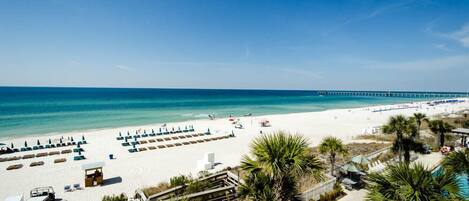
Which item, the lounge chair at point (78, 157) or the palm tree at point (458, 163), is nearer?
the palm tree at point (458, 163)

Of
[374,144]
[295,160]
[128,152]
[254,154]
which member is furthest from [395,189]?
[128,152]

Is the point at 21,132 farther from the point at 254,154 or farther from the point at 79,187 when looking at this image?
the point at 254,154

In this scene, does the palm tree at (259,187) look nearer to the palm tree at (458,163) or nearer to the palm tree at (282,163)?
the palm tree at (282,163)

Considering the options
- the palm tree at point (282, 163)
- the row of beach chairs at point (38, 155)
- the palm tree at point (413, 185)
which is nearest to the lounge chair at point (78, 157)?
the row of beach chairs at point (38, 155)

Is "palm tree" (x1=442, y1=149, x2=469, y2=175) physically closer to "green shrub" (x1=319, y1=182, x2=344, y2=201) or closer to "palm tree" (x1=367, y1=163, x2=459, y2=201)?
"palm tree" (x1=367, y1=163, x2=459, y2=201)

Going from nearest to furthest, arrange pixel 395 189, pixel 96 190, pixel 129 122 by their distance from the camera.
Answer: pixel 395 189 < pixel 96 190 < pixel 129 122

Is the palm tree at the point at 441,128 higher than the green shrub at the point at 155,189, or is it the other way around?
the palm tree at the point at 441,128
